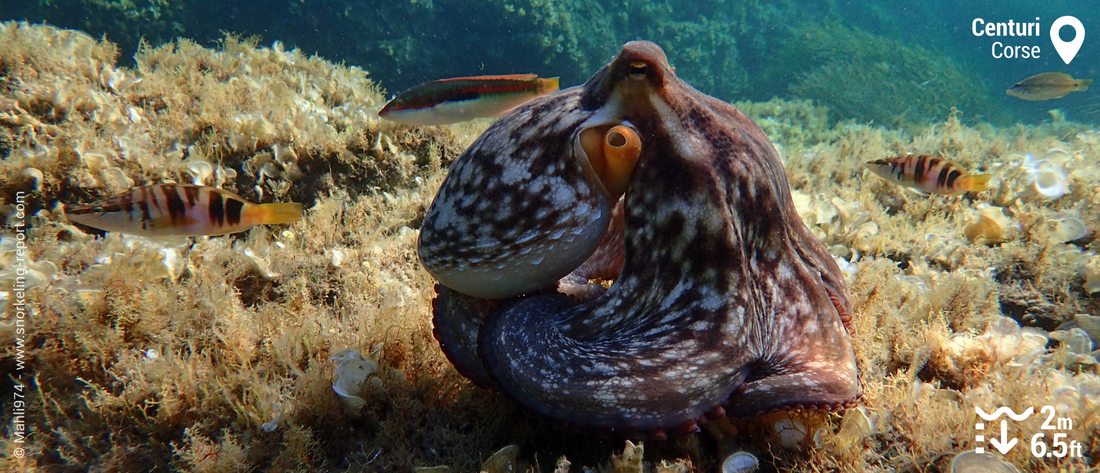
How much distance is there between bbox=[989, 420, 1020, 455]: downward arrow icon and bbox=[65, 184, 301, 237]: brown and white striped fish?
3673 millimetres

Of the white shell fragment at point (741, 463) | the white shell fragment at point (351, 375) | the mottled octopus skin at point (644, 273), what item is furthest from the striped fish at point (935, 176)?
the white shell fragment at point (351, 375)

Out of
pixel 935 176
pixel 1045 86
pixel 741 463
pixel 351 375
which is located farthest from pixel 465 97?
pixel 1045 86

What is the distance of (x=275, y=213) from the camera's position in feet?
10.1

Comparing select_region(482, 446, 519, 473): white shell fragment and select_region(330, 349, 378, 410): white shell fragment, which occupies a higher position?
select_region(330, 349, 378, 410): white shell fragment

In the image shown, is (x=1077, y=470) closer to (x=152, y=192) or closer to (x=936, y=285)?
(x=936, y=285)

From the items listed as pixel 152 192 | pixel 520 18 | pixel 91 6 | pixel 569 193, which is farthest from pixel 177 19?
pixel 569 193

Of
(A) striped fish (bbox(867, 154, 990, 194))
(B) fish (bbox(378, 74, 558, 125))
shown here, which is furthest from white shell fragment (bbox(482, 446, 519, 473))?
(A) striped fish (bbox(867, 154, 990, 194))

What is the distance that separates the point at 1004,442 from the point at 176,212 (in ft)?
14.0

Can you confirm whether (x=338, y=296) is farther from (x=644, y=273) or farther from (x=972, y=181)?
(x=972, y=181)

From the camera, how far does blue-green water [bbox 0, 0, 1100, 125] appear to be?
15891mm

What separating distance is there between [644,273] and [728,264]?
327 mm

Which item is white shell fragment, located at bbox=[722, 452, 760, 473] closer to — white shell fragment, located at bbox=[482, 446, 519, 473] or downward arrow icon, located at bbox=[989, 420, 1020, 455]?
white shell fragment, located at bbox=[482, 446, 519, 473]

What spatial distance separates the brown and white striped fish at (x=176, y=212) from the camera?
9.37 ft

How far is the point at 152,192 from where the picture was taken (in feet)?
9.47
